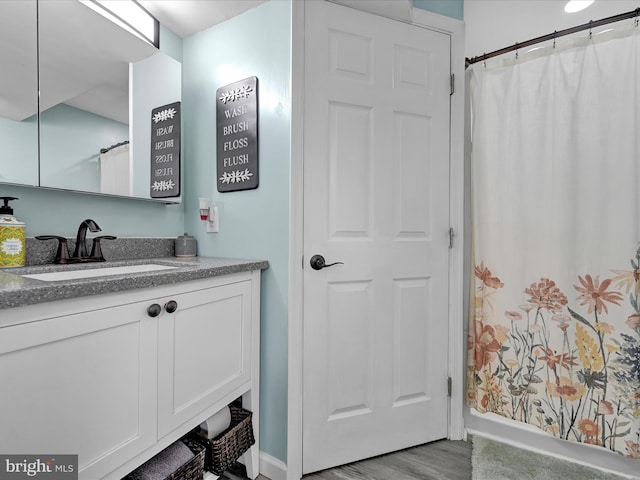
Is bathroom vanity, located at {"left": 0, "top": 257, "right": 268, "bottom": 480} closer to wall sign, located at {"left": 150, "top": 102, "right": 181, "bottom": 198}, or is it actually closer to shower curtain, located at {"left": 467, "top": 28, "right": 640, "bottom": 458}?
wall sign, located at {"left": 150, "top": 102, "right": 181, "bottom": 198}

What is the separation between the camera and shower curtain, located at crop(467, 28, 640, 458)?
1.42 meters

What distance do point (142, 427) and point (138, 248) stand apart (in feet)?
2.94

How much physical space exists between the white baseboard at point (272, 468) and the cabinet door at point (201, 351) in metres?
0.42

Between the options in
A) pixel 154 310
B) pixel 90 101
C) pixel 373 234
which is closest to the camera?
pixel 154 310

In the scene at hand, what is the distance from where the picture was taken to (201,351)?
1161 mm

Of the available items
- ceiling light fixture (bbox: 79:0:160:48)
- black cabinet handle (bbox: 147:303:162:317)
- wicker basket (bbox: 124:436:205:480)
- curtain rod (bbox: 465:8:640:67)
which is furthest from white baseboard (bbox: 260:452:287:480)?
curtain rod (bbox: 465:8:640:67)

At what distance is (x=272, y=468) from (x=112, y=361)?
3.36ft

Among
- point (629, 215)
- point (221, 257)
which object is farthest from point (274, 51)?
point (629, 215)

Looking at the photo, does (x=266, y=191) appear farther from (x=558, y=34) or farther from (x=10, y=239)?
(x=558, y=34)

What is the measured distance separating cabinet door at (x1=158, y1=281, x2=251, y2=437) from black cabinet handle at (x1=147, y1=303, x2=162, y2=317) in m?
0.03

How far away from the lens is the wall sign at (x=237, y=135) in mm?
1558

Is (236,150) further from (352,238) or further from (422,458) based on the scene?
(422,458)

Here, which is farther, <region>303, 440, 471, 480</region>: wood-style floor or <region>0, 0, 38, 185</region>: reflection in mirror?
<region>303, 440, 471, 480</region>: wood-style floor

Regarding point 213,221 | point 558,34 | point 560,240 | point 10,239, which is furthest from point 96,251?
point 558,34
